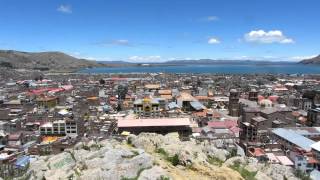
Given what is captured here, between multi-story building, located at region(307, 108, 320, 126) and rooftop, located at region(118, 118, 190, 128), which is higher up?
rooftop, located at region(118, 118, 190, 128)

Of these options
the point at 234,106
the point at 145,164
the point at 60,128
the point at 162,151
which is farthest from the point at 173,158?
the point at 234,106

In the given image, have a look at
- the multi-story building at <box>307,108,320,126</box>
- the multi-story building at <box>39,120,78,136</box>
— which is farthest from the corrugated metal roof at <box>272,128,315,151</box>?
the multi-story building at <box>39,120,78,136</box>

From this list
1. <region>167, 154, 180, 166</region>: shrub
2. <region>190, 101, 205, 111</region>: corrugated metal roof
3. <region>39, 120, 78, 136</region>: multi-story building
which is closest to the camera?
<region>167, 154, 180, 166</region>: shrub

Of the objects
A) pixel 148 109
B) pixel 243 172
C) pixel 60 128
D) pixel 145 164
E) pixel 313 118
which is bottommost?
pixel 60 128

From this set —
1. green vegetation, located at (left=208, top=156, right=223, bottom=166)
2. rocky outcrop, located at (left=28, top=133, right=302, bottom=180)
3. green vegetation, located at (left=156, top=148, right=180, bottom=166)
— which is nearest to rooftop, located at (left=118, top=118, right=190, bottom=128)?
rocky outcrop, located at (left=28, top=133, right=302, bottom=180)

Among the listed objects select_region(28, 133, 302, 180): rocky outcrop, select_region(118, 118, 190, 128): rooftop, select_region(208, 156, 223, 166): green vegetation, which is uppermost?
select_region(28, 133, 302, 180): rocky outcrop

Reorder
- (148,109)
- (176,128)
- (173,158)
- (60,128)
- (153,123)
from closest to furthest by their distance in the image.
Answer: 1. (173,158)
2. (176,128)
3. (153,123)
4. (60,128)
5. (148,109)

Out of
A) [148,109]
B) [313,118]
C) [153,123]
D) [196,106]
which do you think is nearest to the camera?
[153,123]

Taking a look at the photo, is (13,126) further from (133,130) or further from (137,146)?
(137,146)

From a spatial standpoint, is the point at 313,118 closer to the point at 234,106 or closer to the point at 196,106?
the point at 234,106

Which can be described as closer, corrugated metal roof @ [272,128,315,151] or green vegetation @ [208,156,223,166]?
green vegetation @ [208,156,223,166]

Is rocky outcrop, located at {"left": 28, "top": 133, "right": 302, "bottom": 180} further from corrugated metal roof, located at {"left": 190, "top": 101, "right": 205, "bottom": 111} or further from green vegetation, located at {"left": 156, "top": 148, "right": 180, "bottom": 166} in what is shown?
corrugated metal roof, located at {"left": 190, "top": 101, "right": 205, "bottom": 111}

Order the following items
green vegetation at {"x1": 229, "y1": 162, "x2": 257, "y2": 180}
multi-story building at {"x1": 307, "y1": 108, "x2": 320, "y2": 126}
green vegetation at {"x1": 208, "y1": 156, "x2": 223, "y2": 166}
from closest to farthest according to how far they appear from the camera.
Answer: green vegetation at {"x1": 229, "y1": 162, "x2": 257, "y2": 180} < green vegetation at {"x1": 208, "y1": 156, "x2": 223, "y2": 166} < multi-story building at {"x1": 307, "y1": 108, "x2": 320, "y2": 126}

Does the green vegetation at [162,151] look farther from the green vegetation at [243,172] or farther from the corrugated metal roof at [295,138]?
the corrugated metal roof at [295,138]
